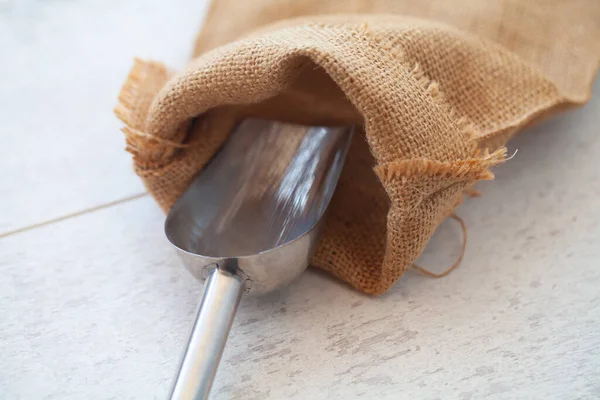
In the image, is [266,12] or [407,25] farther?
[266,12]

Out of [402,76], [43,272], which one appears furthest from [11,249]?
[402,76]

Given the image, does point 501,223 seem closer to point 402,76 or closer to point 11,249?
point 402,76

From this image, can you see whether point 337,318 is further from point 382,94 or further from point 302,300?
point 382,94

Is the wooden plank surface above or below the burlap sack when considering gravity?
below

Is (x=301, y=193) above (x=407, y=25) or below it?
below

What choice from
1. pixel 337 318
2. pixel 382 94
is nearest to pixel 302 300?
pixel 337 318
